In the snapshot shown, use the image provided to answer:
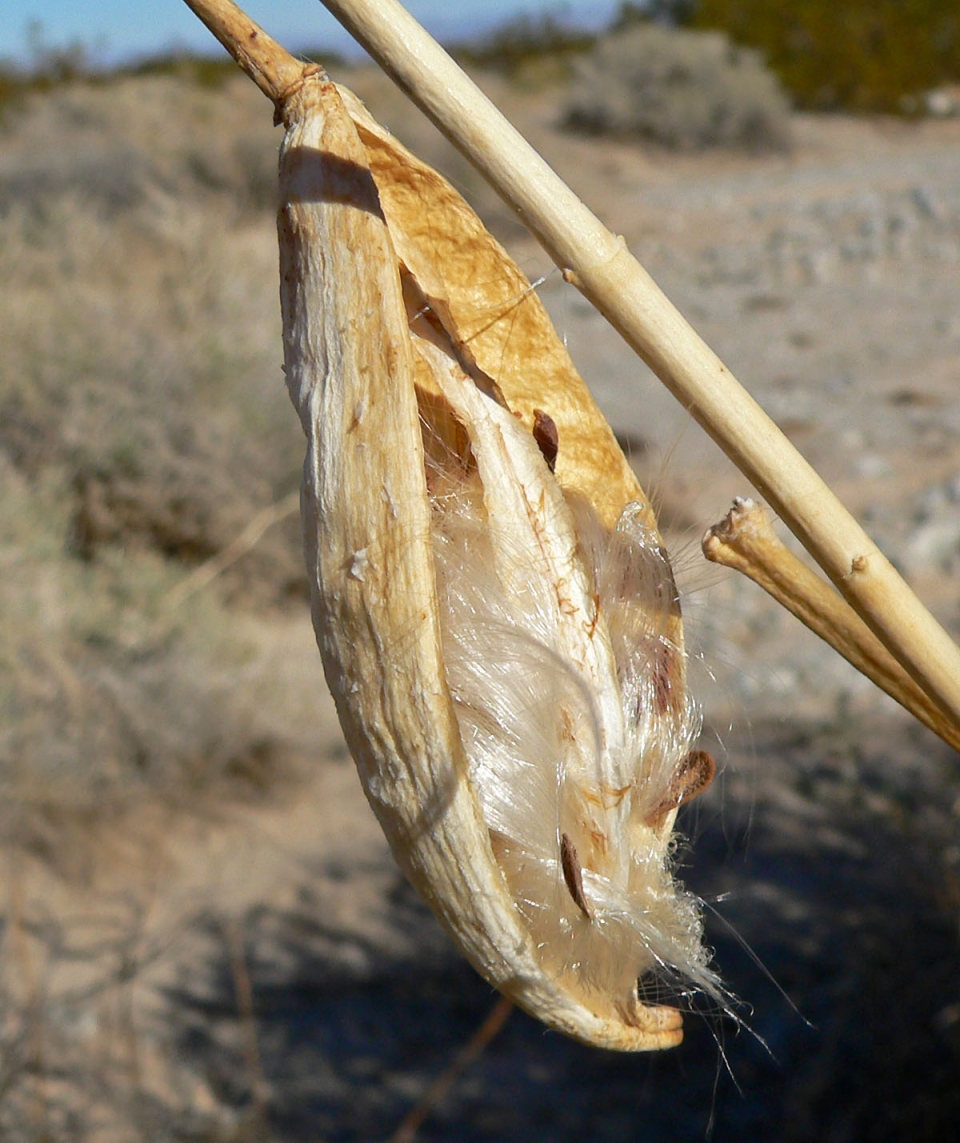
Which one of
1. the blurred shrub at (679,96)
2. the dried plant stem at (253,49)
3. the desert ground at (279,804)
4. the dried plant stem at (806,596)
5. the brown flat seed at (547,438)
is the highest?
the blurred shrub at (679,96)

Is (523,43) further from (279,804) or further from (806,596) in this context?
(806,596)

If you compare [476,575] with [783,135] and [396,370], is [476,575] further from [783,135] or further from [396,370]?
[783,135]

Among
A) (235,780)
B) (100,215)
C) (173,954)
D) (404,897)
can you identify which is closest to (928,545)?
(404,897)

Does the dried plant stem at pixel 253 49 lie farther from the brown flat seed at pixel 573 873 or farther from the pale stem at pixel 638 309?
the brown flat seed at pixel 573 873

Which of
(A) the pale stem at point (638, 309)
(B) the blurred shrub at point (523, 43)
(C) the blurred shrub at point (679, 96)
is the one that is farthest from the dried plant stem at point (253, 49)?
(B) the blurred shrub at point (523, 43)

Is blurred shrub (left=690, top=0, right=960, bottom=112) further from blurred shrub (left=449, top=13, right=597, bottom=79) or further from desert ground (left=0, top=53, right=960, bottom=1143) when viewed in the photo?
desert ground (left=0, top=53, right=960, bottom=1143)

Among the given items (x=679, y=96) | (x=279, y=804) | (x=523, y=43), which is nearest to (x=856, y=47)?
(x=679, y=96)
